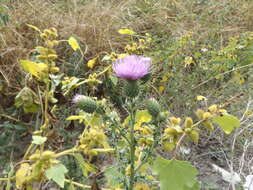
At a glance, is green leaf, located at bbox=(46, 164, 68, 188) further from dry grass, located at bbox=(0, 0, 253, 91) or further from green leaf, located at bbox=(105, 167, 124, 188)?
dry grass, located at bbox=(0, 0, 253, 91)

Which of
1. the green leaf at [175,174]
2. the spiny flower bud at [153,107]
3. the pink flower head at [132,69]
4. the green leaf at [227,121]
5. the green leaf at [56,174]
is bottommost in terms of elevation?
the green leaf at [56,174]

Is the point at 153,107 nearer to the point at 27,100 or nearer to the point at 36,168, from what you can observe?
the point at 36,168

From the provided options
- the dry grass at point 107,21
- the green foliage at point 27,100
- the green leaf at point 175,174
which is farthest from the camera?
the dry grass at point 107,21

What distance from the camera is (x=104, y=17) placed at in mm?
2576

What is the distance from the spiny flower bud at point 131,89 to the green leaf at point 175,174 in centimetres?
17

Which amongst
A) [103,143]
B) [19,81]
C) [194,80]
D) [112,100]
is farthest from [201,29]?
[103,143]

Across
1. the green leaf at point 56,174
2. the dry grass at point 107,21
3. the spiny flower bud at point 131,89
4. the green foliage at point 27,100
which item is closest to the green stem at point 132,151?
the spiny flower bud at point 131,89

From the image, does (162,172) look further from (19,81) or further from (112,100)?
(19,81)

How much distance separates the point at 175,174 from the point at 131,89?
0.22 meters

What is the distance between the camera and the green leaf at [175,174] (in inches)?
30.2

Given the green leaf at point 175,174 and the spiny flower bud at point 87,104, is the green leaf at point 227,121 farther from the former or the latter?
the spiny flower bud at point 87,104

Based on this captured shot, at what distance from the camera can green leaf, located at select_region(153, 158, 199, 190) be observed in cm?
77

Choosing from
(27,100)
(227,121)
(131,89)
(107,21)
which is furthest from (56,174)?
(107,21)

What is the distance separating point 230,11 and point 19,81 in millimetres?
1981
